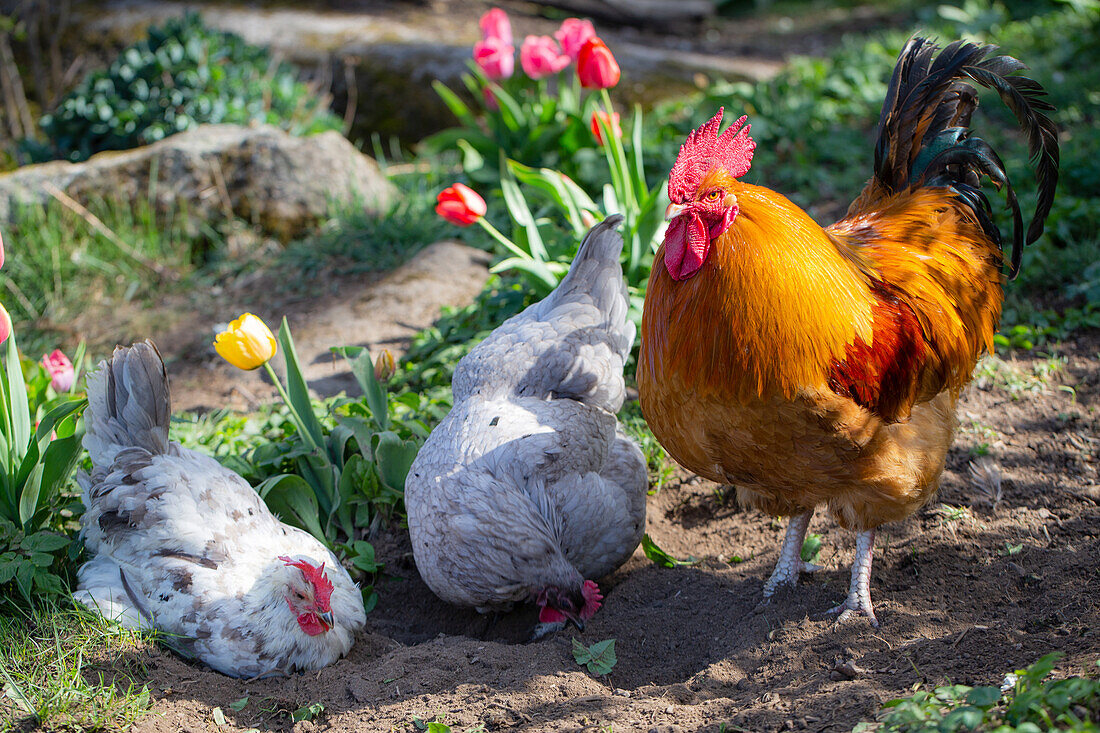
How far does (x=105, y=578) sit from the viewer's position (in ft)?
10.7

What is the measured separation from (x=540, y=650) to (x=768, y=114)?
5970mm

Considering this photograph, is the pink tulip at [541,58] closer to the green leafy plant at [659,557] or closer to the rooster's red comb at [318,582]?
the green leafy plant at [659,557]

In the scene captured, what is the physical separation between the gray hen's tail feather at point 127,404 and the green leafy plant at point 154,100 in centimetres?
496

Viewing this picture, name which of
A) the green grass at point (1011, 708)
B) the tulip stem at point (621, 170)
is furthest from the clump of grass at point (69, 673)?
the tulip stem at point (621, 170)

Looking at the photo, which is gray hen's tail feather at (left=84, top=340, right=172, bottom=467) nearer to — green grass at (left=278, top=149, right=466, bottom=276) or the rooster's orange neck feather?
the rooster's orange neck feather

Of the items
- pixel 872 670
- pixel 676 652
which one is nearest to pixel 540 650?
pixel 676 652

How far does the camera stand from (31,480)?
338 centimetres

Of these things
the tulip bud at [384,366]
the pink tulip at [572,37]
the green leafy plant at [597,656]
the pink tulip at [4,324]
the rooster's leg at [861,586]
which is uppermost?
the pink tulip at [572,37]

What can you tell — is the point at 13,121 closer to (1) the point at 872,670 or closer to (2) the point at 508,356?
(2) the point at 508,356

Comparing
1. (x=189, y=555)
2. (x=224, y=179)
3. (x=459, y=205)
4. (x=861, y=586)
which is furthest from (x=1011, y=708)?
(x=224, y=179)

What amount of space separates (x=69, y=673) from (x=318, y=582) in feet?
2.98

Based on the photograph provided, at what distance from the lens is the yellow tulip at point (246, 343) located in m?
3.33

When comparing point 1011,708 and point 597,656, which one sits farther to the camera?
point 597,656

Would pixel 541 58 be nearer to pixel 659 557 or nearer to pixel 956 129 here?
pixel 956 129
